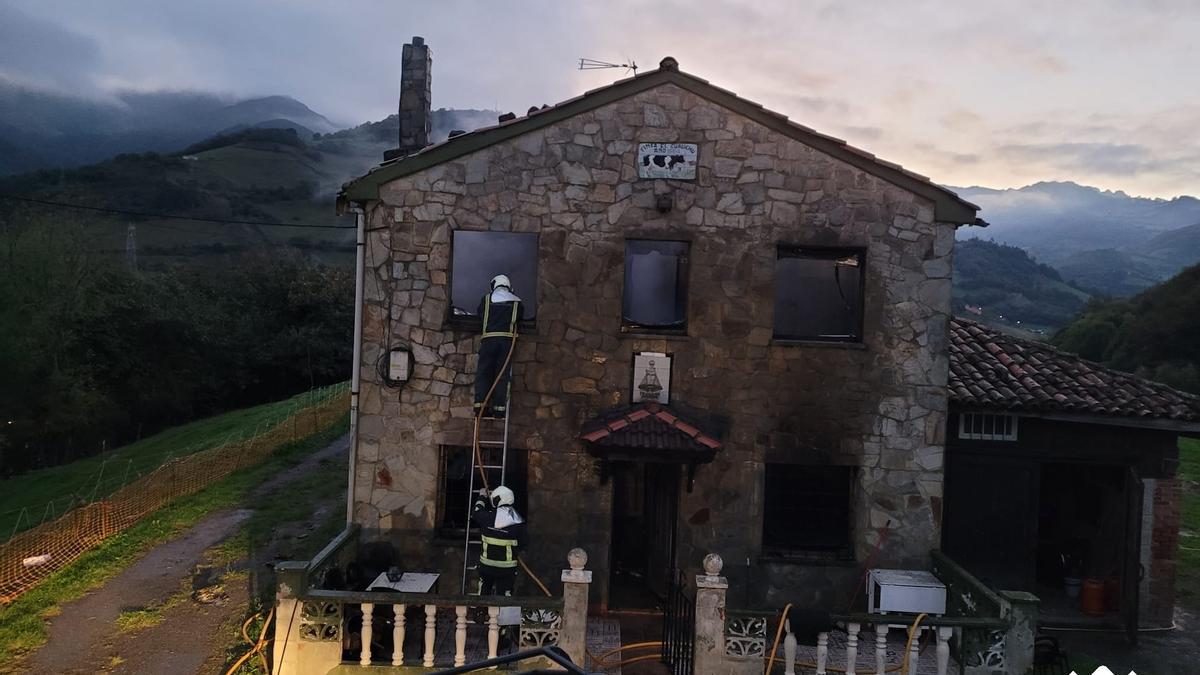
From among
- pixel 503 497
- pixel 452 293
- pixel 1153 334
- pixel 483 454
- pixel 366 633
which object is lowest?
pixel 366 633

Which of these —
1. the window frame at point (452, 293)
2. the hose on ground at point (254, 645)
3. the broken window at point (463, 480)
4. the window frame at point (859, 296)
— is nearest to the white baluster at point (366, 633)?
the hose on ground at point (254, 645)

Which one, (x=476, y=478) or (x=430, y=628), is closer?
(x=430, y=628)

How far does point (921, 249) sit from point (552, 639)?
704 centimetres

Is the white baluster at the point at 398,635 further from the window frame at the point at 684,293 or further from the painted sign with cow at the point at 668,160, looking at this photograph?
the painted sign with cow at the point at 668,160

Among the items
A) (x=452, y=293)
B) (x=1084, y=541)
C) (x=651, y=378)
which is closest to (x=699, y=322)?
(x=651, y=378)

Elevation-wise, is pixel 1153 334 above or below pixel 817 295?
above

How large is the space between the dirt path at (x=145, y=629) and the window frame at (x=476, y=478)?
307 centimetres

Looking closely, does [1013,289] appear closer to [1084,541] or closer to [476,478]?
[1084,541]

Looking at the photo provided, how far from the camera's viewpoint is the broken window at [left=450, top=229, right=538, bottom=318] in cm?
1047

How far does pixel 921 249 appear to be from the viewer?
33.7ft

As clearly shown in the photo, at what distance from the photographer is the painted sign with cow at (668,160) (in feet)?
33.7

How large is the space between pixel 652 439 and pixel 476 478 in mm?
2742

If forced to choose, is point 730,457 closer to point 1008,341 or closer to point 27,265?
point 1008,341

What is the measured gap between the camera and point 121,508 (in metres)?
15.5
